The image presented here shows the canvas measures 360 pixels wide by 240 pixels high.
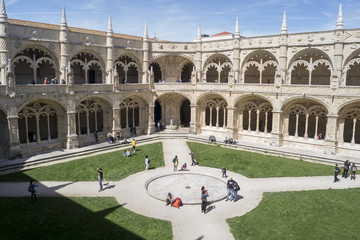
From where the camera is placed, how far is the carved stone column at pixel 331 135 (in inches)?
1088

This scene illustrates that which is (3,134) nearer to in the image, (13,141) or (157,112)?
(13,141)

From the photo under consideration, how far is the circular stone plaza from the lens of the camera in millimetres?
18609

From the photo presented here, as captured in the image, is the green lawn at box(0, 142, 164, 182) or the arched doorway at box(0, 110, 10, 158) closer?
the green lawn at box(0, 142, 164, 182)

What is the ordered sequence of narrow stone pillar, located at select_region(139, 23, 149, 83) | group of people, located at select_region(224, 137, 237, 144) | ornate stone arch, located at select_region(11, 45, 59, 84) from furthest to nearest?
narrow stone pillar, located at select_region(139, 23, 149, 83) → group of people, located at select_region(224, 137, 237, 144) → ornate stone arch, located at select_region(11, 45, 59, 84)

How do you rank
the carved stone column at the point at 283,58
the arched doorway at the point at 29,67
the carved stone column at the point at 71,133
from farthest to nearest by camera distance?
the carved stone column at the point at 283,58, the arched doorway at the point at 29,67, the carved stone column at the point at 71,133

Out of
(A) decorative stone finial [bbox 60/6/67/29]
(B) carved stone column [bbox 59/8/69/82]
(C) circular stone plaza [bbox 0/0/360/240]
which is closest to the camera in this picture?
(C) circular stone plaza [bbox 0/0/360/240]

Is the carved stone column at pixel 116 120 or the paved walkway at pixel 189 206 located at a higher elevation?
the carved stone column at pixel 116 120

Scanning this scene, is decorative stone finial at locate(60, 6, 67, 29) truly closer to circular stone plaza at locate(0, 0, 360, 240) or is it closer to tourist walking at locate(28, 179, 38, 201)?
circular stone plaza at locate(0, 0, 360, 240)

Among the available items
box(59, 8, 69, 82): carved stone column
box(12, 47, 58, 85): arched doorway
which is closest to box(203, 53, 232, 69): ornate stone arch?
box(59, 8, 69, 82): carved stone column

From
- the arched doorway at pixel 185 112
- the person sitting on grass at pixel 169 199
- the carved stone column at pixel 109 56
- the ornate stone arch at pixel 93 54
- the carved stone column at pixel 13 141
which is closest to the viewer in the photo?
the person sitting on grass at pixel 169 199

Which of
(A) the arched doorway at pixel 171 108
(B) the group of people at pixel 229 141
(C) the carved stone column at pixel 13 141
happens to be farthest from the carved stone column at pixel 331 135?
(C) the carved stone column at pixel 13 141

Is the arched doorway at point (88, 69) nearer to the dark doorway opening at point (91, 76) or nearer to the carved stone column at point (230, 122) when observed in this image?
the dark doorway opening at point (91, 76)

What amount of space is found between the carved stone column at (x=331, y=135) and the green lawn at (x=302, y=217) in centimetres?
914

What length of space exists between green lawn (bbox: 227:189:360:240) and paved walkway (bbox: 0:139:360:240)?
0.78 meters
